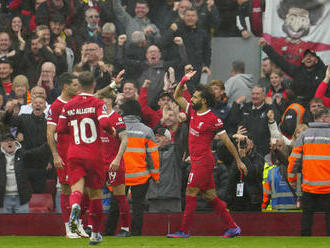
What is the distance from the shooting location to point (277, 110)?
56.3ft

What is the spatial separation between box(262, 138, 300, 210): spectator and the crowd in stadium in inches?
0.8

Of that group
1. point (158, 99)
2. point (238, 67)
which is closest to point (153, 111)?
point (158, 99)

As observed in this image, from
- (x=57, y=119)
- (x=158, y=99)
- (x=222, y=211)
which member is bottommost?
(x=222, y=211)

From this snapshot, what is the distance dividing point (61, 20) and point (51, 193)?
465 cm

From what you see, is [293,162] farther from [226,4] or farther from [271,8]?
[226,4]

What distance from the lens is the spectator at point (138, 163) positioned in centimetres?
1376

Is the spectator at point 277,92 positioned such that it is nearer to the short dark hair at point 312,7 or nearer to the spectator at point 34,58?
the short dark hair at point 312,7

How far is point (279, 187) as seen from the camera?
14.5 metres

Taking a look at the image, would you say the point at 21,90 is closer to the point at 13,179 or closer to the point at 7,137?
the point at 7,137

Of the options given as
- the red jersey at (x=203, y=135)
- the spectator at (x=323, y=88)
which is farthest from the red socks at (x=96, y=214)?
the spectator at (x=323, y=88)

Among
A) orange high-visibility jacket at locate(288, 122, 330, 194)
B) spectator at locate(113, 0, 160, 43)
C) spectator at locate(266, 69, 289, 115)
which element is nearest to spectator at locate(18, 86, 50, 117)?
spectator at locate(113, 0, 160, 43)

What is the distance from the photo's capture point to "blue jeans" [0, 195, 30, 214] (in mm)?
15148

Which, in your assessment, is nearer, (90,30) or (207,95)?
(207,95)

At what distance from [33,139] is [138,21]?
181 inches
